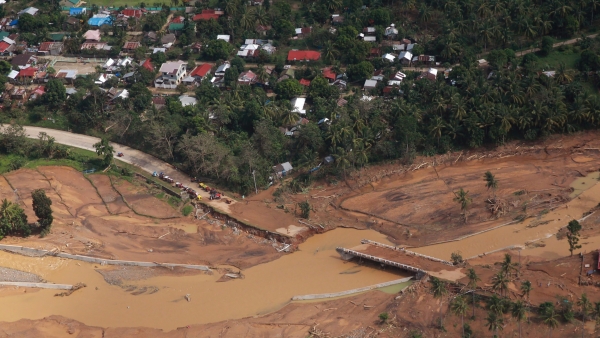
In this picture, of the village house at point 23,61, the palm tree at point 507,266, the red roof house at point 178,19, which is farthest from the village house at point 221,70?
the palm tree at point 507,266

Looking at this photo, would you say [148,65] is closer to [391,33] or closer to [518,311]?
[391,33]

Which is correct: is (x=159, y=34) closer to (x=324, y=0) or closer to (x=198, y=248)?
(x=324, y=0)

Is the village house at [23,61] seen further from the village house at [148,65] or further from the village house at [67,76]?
the village house at [148,65]

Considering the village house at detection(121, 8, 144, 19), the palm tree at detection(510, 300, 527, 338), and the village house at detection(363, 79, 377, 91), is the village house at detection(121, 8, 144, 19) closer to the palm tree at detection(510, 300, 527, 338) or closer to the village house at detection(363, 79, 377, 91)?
the village house at detection(363, 79, 377, 91)

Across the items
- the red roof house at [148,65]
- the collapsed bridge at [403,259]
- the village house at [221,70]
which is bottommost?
the collapsed bridge at [403,259]

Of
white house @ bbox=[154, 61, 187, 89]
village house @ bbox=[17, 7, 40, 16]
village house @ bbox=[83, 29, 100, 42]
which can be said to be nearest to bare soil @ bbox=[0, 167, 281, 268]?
white house @ bbox=[154, 61, 187, 89]

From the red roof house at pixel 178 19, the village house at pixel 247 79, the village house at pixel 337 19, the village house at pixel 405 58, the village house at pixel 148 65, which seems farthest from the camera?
the red roof house at pixel 178 19
